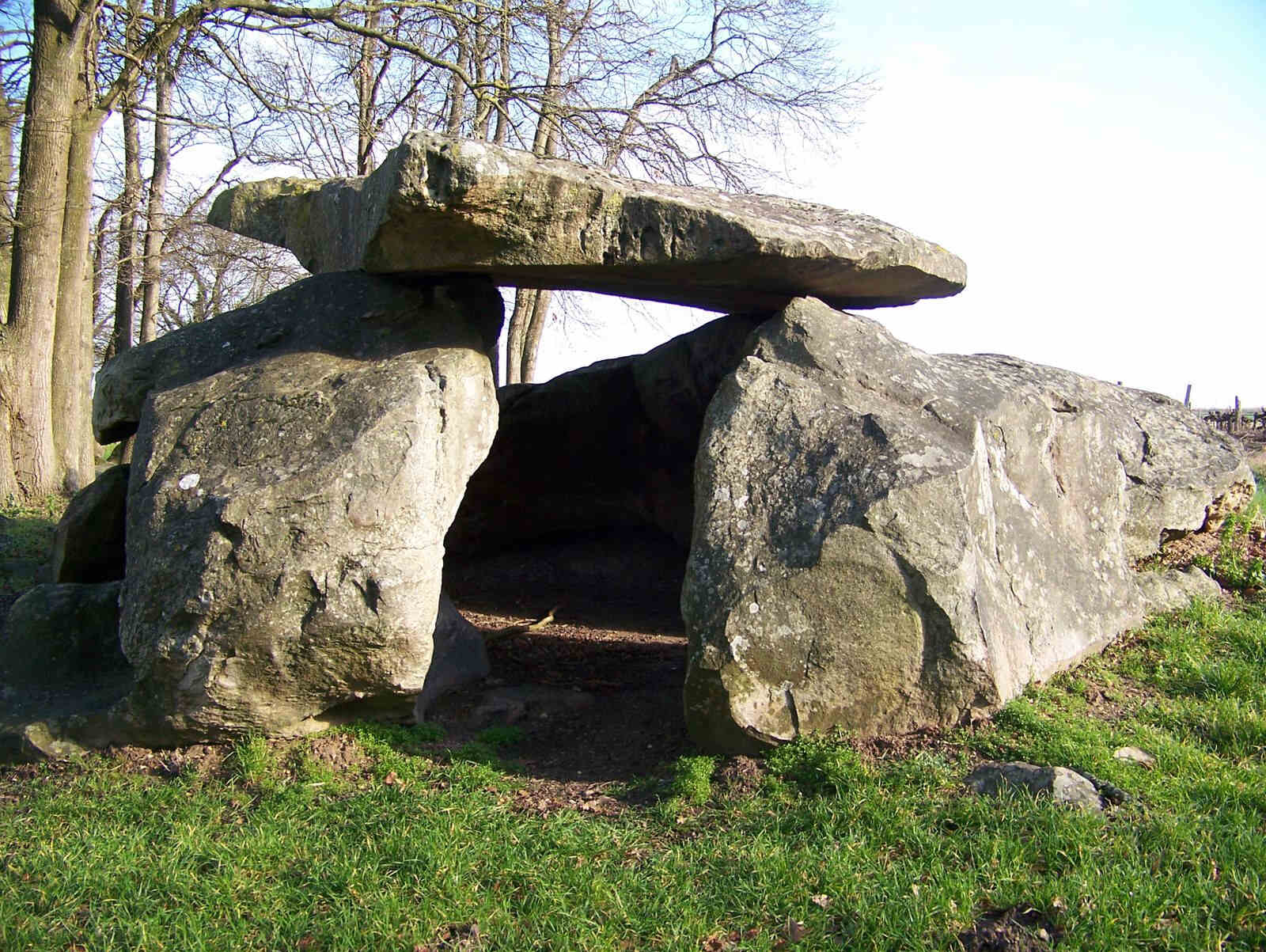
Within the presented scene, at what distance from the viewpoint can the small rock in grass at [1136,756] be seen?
468cm

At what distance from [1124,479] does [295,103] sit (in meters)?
9.81

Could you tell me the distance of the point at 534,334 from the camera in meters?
17.9

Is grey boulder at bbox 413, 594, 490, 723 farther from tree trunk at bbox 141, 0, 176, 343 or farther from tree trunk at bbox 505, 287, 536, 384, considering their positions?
tree trunk at bbox 505, 287, 536, 384

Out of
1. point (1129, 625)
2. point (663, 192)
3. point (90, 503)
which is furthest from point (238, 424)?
point (1129, 625)

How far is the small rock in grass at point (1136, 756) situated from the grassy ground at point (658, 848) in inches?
1.6

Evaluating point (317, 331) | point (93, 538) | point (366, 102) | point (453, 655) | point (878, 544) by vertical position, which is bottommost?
point (453, 655)

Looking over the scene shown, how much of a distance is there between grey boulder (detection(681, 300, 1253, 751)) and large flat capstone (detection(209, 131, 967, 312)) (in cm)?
42

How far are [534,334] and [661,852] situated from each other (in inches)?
569

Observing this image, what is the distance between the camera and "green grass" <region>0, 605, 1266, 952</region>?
3574 mm

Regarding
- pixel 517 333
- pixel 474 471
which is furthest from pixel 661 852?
pixel 517 333

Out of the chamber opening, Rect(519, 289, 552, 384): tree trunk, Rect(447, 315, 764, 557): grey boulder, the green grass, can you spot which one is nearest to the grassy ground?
the green grass

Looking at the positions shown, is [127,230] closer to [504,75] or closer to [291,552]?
[504,75]

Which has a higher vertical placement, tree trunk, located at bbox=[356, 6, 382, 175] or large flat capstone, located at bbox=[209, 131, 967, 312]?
tree trunk, located at bbox=[356, 6, 382, 175]

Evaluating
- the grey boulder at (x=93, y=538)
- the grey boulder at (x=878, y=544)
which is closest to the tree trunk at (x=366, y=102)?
the grey boulder at (x=93, y=538)
